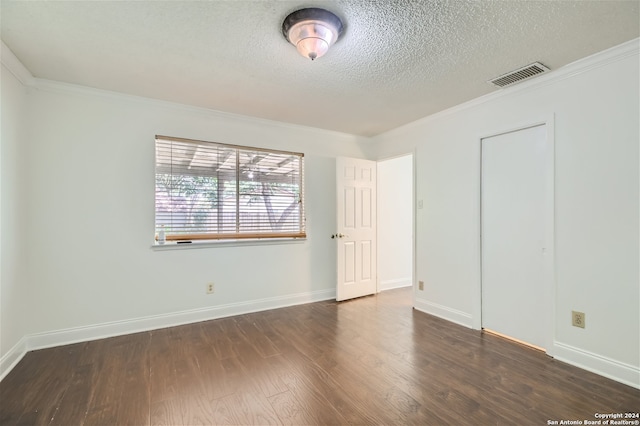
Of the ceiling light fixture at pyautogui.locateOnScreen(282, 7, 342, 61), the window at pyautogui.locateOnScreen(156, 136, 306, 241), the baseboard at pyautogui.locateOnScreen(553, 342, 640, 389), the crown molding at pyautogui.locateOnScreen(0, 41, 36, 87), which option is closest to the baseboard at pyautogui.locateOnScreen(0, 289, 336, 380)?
the window at pyautogui.locateOnScreen(156, 136, 306, 241)

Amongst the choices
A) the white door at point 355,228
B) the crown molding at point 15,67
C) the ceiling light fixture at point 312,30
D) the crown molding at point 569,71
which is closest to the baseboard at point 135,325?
the white door at point 355,228

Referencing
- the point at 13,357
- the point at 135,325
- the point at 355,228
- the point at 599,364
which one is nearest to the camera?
the point at 599,364

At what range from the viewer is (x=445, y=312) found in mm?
3422

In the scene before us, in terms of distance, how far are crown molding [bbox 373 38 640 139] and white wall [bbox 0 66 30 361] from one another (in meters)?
4.08

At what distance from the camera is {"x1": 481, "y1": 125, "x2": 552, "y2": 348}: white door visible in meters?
2.64

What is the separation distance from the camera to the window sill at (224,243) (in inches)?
124

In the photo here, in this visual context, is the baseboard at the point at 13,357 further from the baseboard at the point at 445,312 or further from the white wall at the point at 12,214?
the baseboard at the point at 445,312

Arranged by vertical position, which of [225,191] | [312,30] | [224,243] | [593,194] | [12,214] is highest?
[312,30]

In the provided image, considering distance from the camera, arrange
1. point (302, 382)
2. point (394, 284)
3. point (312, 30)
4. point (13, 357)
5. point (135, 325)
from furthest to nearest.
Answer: point (394, 284)
point (135, 325)
point (13, 357)
point (302, 382)
point (312, 30)

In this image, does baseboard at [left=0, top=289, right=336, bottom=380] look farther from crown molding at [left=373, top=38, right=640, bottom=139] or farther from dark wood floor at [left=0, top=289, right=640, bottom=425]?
crown molding at [left=373, top=38, right=640, bottom=139]

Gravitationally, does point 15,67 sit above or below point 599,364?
above

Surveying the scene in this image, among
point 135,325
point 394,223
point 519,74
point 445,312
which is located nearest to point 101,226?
point 135,325

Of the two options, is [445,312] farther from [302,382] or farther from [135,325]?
[135,325]

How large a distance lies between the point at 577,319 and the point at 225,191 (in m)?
3.59
